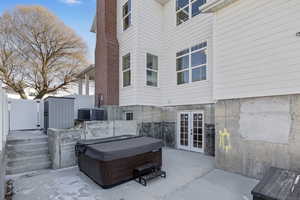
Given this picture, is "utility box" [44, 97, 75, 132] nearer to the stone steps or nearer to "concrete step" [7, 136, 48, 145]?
"concrete step" [7, 136, 48, 145]

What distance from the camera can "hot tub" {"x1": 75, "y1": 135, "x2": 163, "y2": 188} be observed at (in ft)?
12.2

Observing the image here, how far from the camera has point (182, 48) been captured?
7879 mm

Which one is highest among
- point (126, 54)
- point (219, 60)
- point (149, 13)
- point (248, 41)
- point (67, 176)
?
point (149, 13)

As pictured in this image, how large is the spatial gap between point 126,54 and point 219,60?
17.1 feet

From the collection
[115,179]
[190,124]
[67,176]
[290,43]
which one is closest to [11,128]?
[67,176]

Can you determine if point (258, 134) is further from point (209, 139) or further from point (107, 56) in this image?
point (107, 56)

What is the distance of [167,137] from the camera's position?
27.6ft

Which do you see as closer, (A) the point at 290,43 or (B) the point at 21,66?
(A) the point at 290,43

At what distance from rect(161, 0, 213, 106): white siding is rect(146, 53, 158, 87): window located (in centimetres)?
44

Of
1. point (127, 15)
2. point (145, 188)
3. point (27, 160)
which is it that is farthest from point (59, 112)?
point (127, 15)

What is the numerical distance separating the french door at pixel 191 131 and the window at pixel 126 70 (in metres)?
3.27

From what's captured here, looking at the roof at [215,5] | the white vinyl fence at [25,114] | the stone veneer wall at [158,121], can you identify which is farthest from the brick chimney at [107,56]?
the roof at [215,5]

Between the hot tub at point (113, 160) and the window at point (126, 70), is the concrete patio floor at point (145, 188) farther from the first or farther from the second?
the window at point (126, 70)

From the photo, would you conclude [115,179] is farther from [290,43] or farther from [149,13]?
[149,13]
